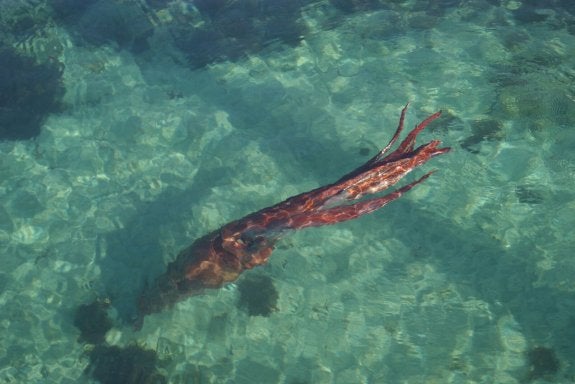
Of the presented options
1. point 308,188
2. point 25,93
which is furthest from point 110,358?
point 25,93

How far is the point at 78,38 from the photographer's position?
12633mm

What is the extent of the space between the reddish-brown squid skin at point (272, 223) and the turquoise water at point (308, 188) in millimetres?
277

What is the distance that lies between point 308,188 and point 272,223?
5.38 ft

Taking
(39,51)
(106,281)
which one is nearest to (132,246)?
(106,281)

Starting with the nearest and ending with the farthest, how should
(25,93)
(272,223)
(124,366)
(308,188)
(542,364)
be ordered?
(542,364), (124,366), (272,223), (308,188), (25,93)

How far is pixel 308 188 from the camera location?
364 inches

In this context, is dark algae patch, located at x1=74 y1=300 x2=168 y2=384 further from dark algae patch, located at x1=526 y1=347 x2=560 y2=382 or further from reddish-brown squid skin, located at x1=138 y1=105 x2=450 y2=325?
dark algae patch, located at x1=526 y1=347 x2=560 y2=382

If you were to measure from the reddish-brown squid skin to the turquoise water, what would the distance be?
0.28 meters

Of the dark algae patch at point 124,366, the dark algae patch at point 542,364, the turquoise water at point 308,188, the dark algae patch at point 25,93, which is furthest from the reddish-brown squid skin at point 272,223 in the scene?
the dark algae patch at point 25,93

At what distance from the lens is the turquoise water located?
754 centimetres

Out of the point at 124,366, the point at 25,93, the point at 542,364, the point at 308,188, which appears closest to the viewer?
the point at 542,364

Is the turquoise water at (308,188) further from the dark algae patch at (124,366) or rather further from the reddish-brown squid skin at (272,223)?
the reddish-brown squid skin at (272,223)

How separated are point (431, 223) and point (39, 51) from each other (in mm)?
A: 10178

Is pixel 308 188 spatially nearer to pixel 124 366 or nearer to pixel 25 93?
pixel 124 366
